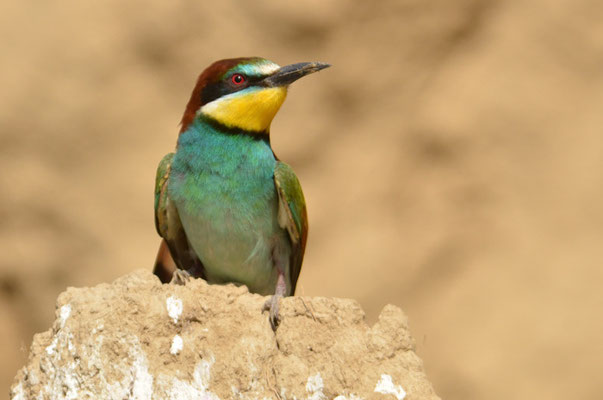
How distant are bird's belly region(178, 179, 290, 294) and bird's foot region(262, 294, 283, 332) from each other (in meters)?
0.78

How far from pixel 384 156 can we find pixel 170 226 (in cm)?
242

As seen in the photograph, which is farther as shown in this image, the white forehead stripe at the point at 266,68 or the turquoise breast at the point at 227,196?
the white forehead stripe at the point at 266,68

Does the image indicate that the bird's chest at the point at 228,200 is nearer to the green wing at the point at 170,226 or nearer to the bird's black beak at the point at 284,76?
the green wing at the point at 170,226

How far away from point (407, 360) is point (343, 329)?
0.17 m

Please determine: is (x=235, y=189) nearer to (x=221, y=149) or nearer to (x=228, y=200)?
(x=228, y=200)

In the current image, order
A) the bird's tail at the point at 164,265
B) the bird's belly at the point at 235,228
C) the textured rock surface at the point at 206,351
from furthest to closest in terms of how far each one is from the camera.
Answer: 1. the bird's tail at the point at 164,265
2. the bird's belly at the point at 235,228
3. the textured rock surface at the point at 206,351

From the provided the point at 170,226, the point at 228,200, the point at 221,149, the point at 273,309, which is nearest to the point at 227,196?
the point at 228,200

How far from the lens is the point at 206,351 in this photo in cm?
238

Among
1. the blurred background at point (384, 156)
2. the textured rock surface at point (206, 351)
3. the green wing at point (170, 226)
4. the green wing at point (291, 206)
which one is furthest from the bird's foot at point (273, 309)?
the blurred background at point (384, 156)

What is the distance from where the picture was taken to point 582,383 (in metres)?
5.07

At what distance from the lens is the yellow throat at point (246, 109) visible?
3334 mm

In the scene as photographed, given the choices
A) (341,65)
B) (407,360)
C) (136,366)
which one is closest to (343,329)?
(407,360)

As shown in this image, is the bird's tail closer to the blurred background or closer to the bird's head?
the bird's head

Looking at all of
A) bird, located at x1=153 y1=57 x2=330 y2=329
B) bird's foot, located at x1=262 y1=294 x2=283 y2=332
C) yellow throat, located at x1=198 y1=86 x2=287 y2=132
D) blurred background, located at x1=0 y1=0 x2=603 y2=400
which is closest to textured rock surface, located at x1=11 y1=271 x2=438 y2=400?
bird's foot, located at x1=262 y1=294 x2=283 y2=332
